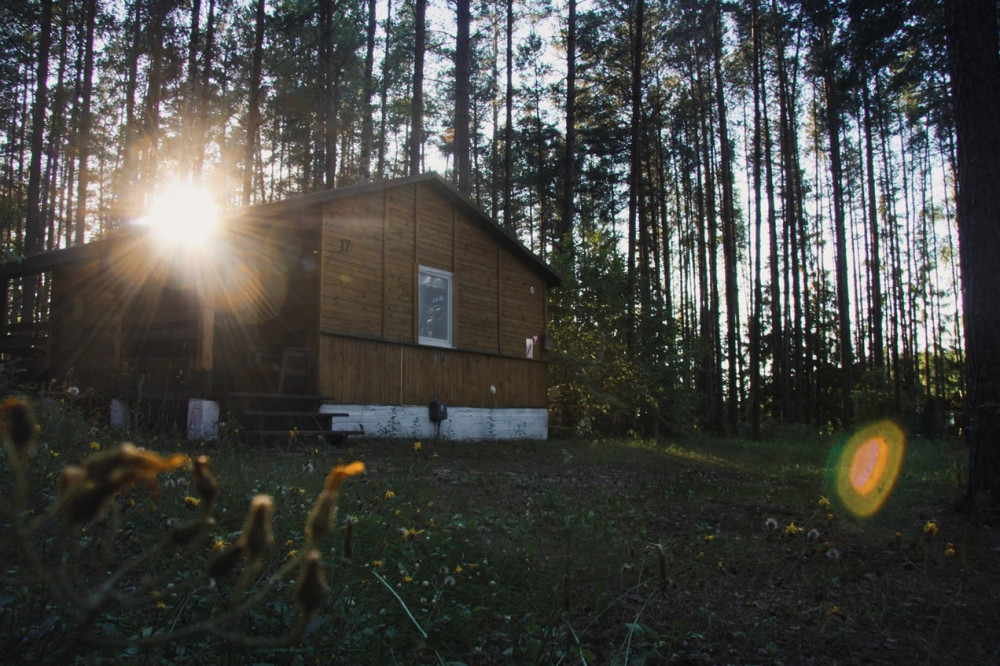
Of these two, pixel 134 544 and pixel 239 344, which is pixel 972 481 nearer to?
pixel 134 544

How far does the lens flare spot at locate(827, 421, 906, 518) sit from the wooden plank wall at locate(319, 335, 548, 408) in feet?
22.2

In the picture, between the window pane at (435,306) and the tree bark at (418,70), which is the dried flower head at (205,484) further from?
the tree bark at (418,70)

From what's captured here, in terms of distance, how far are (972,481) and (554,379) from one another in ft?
43.0

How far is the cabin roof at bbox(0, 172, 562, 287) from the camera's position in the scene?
10773mm

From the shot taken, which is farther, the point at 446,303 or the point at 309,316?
the point at 446,303

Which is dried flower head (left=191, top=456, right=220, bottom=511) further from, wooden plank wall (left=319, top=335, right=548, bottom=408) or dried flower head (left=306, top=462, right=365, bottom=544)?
wooden plank wall (left=319, top=335, right=548, bottom=408)

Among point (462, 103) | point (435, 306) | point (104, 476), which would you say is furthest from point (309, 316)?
point (104, 476)

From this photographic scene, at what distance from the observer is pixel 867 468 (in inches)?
462

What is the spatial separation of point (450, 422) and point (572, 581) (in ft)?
32.9

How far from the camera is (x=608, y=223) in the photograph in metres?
30.2

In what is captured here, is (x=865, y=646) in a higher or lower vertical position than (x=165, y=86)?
lower

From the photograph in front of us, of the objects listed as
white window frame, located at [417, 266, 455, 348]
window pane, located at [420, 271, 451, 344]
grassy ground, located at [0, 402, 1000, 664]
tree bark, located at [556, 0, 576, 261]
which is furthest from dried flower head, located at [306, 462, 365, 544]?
tree bark, located at [556, 0, 576, 261]

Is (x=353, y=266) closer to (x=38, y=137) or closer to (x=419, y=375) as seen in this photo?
(x=419, y=375)

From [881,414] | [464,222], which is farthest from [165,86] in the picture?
[881,414]
